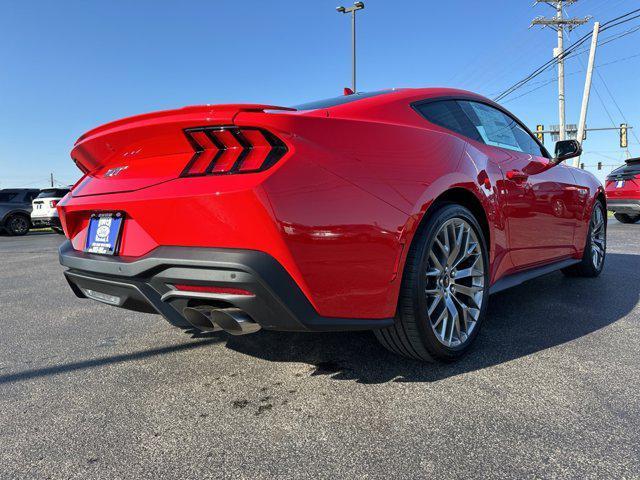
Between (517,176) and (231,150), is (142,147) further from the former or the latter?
(517,176)

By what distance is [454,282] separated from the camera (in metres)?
2.47

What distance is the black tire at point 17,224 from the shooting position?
1608 centimetres

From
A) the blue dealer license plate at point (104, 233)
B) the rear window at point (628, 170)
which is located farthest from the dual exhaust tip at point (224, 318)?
the rear window at point (628, 170)

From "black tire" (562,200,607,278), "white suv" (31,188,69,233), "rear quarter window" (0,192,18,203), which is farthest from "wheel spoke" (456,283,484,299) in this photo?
"rear quarter window" (0,192,18,203)

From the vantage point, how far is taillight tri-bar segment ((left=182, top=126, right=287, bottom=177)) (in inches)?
67.8

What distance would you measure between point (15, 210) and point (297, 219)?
18.0 meters

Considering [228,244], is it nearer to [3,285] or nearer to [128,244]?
[128,244]

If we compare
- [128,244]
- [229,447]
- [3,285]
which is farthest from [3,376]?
[3,285]

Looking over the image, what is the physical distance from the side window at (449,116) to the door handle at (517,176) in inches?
12.3

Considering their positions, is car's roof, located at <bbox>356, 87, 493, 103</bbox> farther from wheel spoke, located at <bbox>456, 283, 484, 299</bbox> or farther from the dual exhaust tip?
the dual exhaust tip

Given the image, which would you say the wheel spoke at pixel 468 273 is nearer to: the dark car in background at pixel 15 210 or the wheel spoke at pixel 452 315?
the wheel spoke at pixel 452 315

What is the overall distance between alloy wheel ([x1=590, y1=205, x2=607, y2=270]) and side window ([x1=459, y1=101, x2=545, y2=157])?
124 cm

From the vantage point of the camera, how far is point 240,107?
5.85 ft

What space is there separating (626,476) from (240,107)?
1.85 m
